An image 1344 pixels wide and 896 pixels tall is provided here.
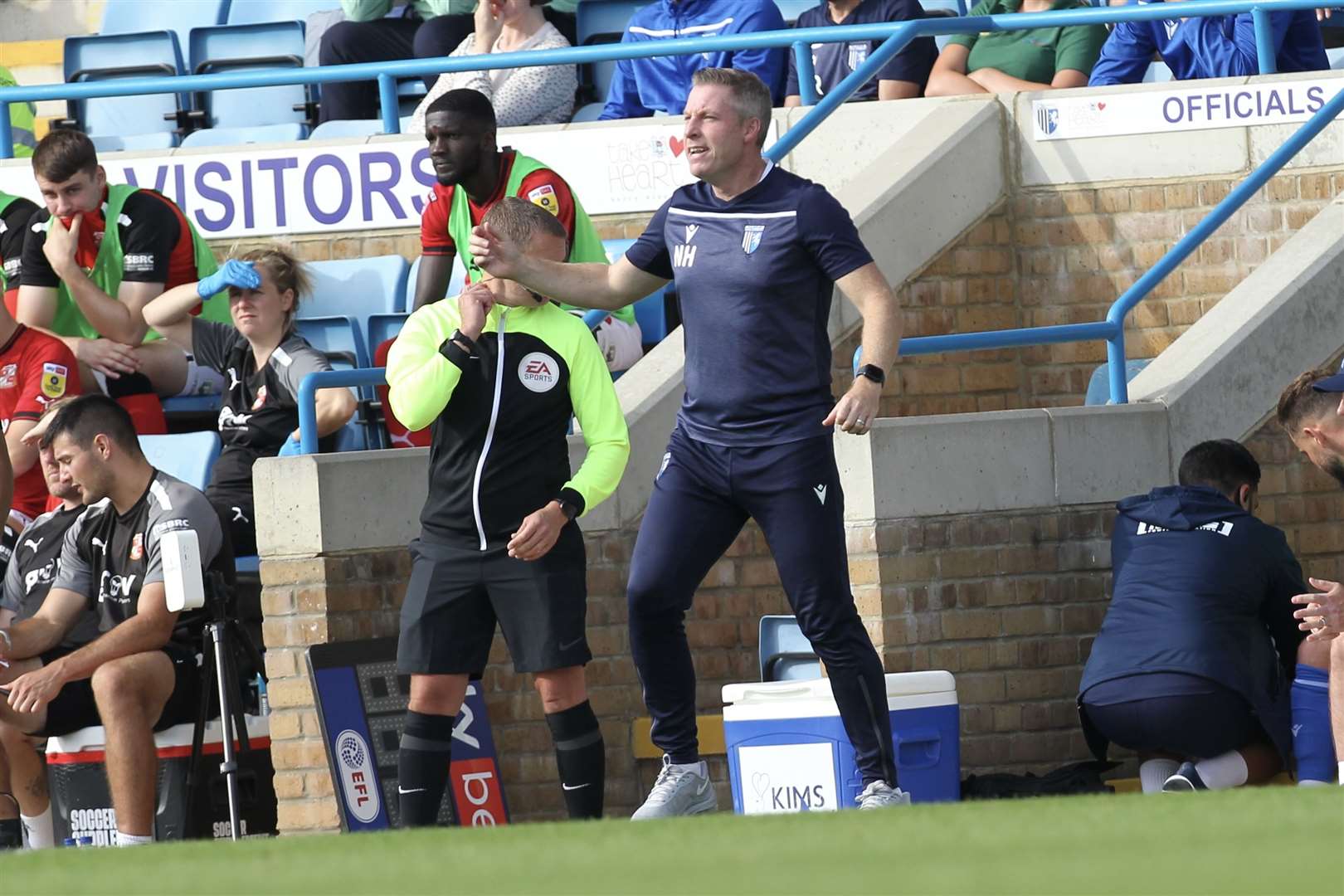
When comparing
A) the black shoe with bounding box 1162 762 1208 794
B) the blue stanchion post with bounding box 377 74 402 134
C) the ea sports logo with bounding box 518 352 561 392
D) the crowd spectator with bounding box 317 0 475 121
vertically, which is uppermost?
the crowd spectator with bounding box 317 0 475 121

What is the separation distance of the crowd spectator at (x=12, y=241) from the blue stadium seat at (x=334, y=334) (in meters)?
1.25

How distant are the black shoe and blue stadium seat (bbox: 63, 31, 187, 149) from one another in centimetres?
776

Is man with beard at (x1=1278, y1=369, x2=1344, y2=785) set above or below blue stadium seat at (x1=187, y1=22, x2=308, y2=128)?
below

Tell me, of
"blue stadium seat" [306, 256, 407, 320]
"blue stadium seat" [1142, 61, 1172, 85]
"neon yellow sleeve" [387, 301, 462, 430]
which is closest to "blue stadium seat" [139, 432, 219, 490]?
"blue stadium seat" [306, 256, 407, 320]

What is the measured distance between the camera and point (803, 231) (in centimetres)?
663

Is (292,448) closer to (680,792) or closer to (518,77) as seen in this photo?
(680,792)

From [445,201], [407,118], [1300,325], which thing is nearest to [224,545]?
[445,201]

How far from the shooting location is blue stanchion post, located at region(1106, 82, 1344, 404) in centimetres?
828

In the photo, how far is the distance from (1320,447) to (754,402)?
1804 mm

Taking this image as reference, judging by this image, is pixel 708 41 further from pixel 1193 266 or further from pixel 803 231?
pixel 803 231

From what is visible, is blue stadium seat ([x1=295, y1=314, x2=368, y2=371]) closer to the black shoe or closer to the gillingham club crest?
the gillingham club crest

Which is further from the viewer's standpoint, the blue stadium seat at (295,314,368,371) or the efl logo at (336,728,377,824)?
the blue stadium seat at (295,314,368,371)

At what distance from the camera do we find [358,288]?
33.9ft

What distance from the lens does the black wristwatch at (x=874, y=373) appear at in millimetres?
6441
